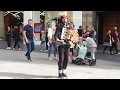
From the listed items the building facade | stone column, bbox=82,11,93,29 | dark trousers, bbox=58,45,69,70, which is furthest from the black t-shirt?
stone column, bbox=82,11,93,29

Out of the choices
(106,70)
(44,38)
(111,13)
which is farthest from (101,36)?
(106,70)

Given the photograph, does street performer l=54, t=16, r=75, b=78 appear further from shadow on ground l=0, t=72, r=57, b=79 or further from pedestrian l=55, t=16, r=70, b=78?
shadow on ground l=0, t=72, r=57, b=79

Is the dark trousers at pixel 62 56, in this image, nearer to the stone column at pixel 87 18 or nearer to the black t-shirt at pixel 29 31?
the black t-shirt at pixel 29 31

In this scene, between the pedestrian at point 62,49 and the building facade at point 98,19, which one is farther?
the building facade at point 98,19

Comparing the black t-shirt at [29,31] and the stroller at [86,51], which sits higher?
the black t-shirt at [29,31]

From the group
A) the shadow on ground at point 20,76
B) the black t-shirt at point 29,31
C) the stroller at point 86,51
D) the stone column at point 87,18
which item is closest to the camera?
the shadow on ground at point 20,76

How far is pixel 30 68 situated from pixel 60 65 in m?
2.02

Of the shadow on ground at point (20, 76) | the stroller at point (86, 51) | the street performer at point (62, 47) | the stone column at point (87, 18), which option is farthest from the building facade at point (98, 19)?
the shadow on ground at point (20, 76)

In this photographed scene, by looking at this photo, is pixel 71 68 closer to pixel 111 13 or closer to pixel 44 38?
pixel 44 38

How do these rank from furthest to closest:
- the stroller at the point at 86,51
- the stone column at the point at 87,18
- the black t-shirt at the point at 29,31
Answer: the stone column at the point at 87,18 → the black t-shirt at the point at 29,31 → the stroller at the point at 86,51

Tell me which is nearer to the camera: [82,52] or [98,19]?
[82,52]

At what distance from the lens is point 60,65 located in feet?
30.2

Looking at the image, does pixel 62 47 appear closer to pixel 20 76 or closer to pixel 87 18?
pixel 20 76

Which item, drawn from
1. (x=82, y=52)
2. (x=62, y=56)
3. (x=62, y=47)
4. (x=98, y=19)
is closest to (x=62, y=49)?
(x=62, y=47)
